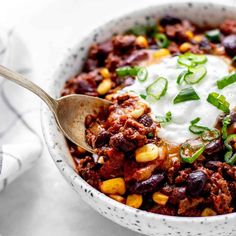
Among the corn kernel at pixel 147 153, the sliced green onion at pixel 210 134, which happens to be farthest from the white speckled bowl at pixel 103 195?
the sliced green onion at pixel 210 134

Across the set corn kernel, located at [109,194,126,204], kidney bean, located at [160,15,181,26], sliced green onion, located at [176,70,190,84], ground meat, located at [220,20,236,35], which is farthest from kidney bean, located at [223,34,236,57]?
corn kernel, located at [109,194,126,204]

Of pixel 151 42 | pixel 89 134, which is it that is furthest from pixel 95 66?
pixel 89 134

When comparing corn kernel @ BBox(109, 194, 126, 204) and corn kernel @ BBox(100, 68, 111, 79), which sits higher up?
corn kernel @ BBox(100, 68, 111, 79)

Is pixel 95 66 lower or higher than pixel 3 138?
higher

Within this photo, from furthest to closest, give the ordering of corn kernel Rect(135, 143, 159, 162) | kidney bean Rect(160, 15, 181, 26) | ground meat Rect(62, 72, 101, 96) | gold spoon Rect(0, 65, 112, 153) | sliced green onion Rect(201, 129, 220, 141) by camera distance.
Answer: kidney bean Rect(160, 15, 181, 26)
ground meat Rect(62, 72, 101, 96)
gold spoon Rect(0, 65, 112, 153)
sliced green onion Rect(201, 129, 220, 141)
corn kernel Rect(135, 143, 159, 162)

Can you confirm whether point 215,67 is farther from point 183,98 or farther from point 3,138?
point 3,138

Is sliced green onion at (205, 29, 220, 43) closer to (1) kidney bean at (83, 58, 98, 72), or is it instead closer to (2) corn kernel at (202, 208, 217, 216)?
(1) kidney bean at (83, 58, 98, 72)

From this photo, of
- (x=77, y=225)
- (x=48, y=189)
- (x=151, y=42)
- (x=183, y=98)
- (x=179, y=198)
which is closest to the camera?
(x=179, y=198)

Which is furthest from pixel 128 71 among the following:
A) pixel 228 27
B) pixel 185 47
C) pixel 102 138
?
pixel 228 27
